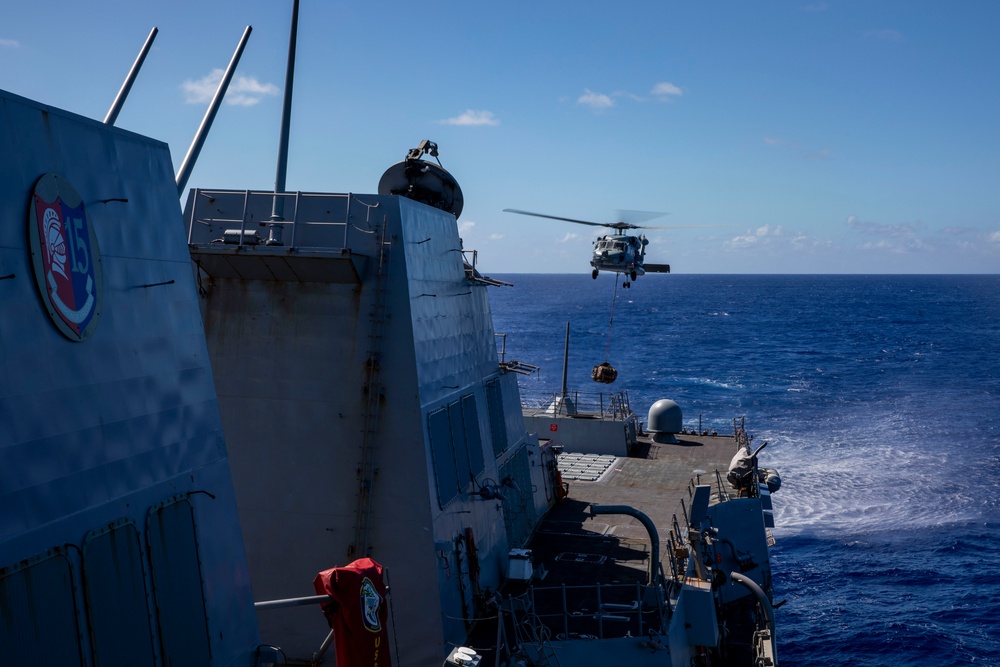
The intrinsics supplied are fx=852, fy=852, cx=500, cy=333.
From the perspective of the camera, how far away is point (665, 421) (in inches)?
1729

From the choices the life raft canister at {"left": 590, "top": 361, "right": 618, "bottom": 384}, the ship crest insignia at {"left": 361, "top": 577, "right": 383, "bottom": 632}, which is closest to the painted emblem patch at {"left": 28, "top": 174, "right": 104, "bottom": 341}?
the ship crest insignia at {"left": 361, "top": 577, "right": 383, "bottom": 632}

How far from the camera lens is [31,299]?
7746mm

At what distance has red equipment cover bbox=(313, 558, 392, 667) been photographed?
10141 millimetres

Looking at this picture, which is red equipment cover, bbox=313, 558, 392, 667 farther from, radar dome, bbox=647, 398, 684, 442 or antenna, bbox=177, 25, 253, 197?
radar dome, bbox=647, 398, 684, 442

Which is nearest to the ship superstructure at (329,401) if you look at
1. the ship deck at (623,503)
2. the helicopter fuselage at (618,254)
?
the ship deck at (623,503)

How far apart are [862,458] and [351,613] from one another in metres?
55.5

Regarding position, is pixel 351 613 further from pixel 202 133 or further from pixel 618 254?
pixel 618 254

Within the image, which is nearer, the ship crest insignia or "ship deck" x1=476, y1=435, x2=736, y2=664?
the ship crest insignia

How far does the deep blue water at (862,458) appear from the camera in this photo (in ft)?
116

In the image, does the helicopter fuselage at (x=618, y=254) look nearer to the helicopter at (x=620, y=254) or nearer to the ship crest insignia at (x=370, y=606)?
the helicopter at (x=620, y=254)

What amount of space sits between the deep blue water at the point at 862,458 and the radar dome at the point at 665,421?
8.11m

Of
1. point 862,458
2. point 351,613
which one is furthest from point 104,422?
point 862,458

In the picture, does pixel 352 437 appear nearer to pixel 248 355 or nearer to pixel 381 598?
pixel 248 355

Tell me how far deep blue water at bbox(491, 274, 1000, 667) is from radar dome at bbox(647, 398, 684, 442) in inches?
319
